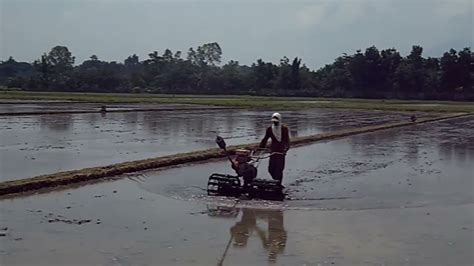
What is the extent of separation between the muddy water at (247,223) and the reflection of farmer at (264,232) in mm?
12

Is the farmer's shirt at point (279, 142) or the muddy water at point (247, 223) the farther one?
the farmer's shirt at point (279, 142)

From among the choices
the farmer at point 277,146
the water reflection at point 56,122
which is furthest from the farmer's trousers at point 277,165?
the water reflection at point 56,122

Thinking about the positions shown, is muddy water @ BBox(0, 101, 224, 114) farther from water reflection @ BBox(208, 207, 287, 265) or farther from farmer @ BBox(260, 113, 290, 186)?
water reflection @ BBox(208, 207, 287, 265)

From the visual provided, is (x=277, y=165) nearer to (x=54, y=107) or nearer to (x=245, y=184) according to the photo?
(x=245, y=184)

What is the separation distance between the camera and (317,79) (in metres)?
87.4

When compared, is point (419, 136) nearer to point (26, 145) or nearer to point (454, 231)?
point (26, 145)

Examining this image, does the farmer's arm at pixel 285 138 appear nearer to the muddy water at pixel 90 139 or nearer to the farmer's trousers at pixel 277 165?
the farmer's trousers at pixel 277 165

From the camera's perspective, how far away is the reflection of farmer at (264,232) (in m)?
6.64

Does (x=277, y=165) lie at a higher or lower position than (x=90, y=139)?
higher

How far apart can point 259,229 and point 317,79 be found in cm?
8102

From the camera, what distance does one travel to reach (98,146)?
16828 mm

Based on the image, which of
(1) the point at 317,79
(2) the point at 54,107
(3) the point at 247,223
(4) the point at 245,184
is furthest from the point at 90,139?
(1) the point at 317,79

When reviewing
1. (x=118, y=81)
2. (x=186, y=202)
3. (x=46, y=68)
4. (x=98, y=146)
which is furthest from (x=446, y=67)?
(x=186, y=202)

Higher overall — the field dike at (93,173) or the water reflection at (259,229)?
the field dike at (93,173)
